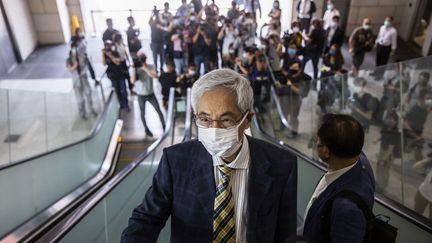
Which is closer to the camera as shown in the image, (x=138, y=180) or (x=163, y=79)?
(x=138, y=180)

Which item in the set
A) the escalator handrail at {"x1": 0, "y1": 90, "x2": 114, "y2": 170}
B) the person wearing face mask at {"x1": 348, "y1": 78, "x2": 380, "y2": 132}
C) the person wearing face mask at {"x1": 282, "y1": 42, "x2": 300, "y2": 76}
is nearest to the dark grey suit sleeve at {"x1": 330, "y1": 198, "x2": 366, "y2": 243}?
the escalator handrail at {"x1": 0, "y1": 90, "x2": 114, "y2": 170}

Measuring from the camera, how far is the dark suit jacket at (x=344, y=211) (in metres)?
1.69

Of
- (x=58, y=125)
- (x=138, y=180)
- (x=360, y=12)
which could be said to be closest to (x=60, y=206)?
(x=138, y=180)

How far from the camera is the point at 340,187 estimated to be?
192cm

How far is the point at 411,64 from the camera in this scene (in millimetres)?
4801

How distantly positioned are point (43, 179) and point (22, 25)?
29.8 ft

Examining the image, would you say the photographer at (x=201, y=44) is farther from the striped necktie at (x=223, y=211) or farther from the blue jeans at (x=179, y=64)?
the striped necktie at (x=223, y=211)

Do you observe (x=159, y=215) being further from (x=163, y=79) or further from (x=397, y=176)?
(x=163, y=79)

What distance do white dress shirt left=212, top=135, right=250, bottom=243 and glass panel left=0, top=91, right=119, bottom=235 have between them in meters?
3.19

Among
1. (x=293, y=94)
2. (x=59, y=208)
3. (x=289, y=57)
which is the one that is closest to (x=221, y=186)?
(x=59, y=208)

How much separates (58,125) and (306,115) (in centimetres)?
426

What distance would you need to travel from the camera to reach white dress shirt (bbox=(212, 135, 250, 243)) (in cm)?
164

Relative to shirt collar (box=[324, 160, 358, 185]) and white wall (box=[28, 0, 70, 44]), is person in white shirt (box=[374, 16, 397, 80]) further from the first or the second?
white wall (box=[28, 0, 70, 44])

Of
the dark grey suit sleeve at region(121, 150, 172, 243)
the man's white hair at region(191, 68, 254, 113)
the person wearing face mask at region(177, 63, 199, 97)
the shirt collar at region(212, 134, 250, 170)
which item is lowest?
the person wearing face mask at region(177, 63, 199, 97)
